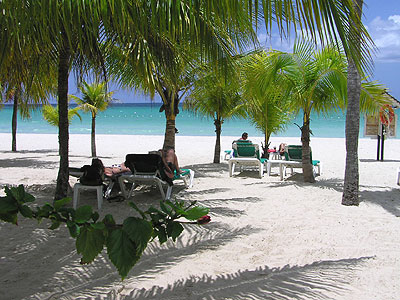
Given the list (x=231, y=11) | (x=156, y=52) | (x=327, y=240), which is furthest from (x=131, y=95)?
(x=231, y=11)

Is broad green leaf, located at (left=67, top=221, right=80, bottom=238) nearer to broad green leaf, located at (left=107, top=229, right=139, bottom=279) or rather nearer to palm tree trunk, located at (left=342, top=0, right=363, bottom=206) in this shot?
broad green leaf, located at (left=107, top=229, right=139, bottom=279)

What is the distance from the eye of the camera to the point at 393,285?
3.18 metres

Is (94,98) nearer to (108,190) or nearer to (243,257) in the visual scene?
(108,190)

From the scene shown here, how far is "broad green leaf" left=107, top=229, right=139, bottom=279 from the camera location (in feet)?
4.53

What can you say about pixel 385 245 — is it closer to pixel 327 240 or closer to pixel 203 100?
pixel 327 240

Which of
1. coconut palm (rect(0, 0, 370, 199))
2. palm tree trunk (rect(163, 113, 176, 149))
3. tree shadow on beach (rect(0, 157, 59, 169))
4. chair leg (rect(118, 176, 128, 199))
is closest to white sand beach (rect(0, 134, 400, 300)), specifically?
chair leg (rect(118, 176, 128, 199))

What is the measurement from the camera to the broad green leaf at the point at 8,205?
1318 mm

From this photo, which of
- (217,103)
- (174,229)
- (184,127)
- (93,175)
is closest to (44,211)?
(174,229)

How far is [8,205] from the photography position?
52.8 inches

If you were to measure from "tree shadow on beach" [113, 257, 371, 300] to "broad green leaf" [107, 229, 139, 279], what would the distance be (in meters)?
1.64

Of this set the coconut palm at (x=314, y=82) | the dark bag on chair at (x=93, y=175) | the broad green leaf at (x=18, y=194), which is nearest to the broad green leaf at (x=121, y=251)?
the broad green leaf at (x=18, y=194)

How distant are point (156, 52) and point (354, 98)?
2.91 meters

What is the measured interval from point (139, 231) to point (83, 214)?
0.20 m

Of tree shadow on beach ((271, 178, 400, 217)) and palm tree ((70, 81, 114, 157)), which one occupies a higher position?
palm tree ((70, 81, 114, 157))
